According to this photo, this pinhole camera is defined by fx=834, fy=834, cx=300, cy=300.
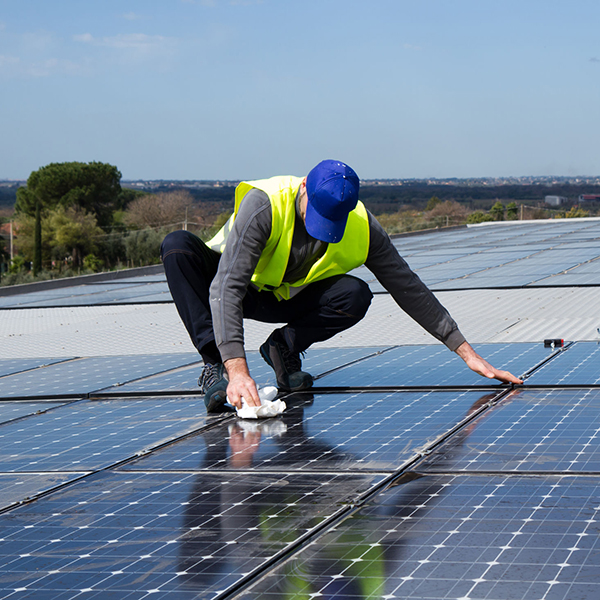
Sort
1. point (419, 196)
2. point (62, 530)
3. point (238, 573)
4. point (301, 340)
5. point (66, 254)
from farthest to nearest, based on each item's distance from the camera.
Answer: point (419, 196) < point (66, 254) < point (301, 340) < point (62, 530) < point (238, 573)

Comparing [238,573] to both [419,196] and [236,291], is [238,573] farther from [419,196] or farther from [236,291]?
[419,196]

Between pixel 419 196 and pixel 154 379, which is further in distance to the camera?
pixel 419 196

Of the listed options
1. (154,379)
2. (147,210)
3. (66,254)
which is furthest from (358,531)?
(147,210)

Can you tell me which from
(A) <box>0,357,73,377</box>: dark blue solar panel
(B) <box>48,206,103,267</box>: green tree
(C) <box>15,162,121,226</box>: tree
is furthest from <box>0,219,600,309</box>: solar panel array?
(C) <box>15,162,121,226</box>: tree

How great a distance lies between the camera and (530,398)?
380 centimetres

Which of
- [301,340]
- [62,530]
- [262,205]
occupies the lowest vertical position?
[62,530]

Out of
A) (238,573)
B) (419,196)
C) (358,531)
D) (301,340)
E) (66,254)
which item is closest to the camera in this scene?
(238,573)

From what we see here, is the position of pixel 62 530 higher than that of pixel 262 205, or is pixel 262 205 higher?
pixel 262 205

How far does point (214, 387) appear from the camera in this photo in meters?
3.92

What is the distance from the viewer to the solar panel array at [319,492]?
2004mm

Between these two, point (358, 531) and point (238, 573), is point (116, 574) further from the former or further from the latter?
point (358, 531)

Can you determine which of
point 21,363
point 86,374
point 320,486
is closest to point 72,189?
point 21,363

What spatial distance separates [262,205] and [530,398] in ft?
4.94

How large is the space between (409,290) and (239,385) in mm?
1162
